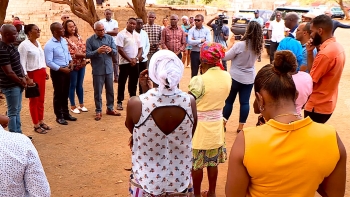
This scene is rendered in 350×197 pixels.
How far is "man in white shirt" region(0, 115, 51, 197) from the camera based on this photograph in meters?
1.68

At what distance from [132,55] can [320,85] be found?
4.15m

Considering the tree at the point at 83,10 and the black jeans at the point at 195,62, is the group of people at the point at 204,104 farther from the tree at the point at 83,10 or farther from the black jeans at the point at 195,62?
the tree at the point at 83,10

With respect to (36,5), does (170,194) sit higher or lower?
lower

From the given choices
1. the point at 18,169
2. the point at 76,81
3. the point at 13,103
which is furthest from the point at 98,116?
the point at 18,169

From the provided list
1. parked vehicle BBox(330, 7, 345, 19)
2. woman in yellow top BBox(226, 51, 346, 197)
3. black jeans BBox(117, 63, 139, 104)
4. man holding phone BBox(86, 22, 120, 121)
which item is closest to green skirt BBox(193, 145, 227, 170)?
woman in yellow top BBox(226, 51, 346, 197)

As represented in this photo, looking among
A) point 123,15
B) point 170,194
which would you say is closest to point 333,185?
point 170,194

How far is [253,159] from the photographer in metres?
1.59

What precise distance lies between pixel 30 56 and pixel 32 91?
557mm

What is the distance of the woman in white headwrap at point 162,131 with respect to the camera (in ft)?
7.64

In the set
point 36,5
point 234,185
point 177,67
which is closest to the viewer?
point 234,185

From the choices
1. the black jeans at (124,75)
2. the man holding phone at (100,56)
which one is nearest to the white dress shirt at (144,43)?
the black jeans at (124,75)

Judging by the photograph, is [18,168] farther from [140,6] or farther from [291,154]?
[140,6]

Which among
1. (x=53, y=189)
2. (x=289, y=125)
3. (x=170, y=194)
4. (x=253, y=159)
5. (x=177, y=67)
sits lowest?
(x=53, y=189)

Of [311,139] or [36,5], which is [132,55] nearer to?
[311,139]
